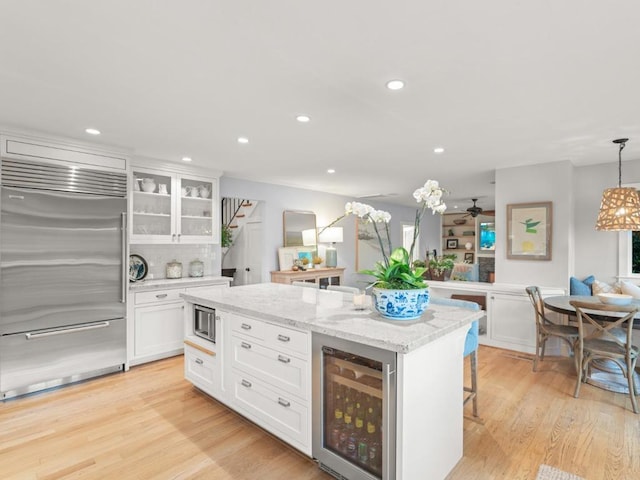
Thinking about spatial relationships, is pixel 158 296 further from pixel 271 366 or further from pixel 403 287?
pixel 403 287

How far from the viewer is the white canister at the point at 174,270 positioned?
451 centimetres

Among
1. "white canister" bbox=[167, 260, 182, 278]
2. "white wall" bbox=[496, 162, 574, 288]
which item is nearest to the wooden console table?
"white canister" bbox=[167, 260, 182, 278]

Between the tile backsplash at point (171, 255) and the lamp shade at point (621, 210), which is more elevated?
the lamp shade at point (621, 210)

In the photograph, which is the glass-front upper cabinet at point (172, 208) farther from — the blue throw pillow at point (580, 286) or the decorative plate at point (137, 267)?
the blue throw pillow at point (580, 286)

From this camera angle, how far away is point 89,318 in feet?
11.2

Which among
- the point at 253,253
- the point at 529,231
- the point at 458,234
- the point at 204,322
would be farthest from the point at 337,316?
the point at 458,234

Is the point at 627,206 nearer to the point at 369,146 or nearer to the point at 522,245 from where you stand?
the point at 522,245

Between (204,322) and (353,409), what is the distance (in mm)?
1623

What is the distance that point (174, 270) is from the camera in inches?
178

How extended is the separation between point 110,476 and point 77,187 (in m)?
2.57

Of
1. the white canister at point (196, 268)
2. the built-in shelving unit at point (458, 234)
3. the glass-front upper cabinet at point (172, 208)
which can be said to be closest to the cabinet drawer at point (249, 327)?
the glass-front upper cabinet at point (172, 208)

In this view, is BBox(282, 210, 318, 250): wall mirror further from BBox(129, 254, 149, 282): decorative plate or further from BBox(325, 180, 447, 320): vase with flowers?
BBox(325, 180, 447, 320): vase with flowers

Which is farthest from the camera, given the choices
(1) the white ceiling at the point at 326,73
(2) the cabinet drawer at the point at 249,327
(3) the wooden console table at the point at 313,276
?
(3) the wooden console table at the point at 313,276

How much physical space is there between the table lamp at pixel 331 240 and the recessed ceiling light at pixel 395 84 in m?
4.34
